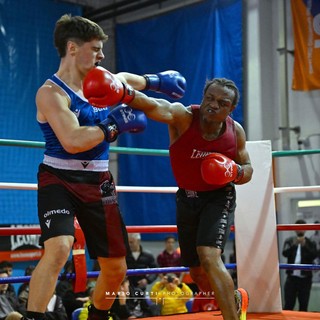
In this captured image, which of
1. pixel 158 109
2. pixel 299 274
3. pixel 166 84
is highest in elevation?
pixel 166 84

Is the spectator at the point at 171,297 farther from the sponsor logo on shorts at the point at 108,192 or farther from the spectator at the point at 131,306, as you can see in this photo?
the sponsor logo on shorts at the point at 108,192

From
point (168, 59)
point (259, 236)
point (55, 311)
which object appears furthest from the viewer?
point (168, 59)

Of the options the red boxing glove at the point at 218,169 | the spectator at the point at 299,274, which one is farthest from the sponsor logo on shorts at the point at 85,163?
the spectator at the point at 299,274

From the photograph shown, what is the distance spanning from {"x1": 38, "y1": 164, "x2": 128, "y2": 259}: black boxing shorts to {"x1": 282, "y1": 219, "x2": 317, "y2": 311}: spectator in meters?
4.49

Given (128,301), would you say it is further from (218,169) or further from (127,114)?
(127,114)

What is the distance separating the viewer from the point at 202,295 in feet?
11.0

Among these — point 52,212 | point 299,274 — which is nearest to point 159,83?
point 52,212

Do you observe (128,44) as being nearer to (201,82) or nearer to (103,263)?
(201,82)

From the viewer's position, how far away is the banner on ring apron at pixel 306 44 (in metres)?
7.93

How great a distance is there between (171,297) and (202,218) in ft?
3.41

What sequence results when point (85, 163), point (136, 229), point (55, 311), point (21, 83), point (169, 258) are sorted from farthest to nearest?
point (21, 83)
point (169, 258)
point (55, 311)
point (136, 229)
point (85, 163)

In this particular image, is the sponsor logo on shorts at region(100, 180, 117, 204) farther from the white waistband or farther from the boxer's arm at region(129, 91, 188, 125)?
the boxer's arm at region(129, 91, 188, 125)

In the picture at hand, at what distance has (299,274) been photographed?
277 inches

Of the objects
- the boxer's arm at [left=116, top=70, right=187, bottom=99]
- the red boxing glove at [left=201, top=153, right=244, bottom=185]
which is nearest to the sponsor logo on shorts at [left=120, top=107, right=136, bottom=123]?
the boxer's arm at [left=116, top=70, right=187, bottom=99]
